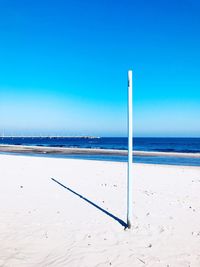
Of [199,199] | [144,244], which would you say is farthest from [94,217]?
[199,199]

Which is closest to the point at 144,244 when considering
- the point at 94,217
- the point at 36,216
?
the point at 94,217

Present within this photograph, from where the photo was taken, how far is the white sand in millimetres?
4898

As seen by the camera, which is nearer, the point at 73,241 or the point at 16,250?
the point at 16,250

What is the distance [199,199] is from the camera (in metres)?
9.16

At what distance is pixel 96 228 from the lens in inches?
251

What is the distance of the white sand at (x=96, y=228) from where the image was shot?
4.90 metres

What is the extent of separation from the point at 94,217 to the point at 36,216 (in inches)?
57.8

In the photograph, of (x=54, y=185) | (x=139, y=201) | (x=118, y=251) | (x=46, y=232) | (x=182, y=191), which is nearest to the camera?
(x=118, y=251)

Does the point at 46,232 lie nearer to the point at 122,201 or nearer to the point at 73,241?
the point at 73,241

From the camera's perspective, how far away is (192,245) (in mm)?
5457

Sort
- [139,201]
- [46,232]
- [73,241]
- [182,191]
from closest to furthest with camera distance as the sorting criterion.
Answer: [73,241]
[46,232]
[139,201]
[182,191]

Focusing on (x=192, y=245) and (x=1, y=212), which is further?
(x=1, y=212)

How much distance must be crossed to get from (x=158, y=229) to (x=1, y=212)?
413 cm

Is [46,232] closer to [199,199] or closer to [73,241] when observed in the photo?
[73,241]
